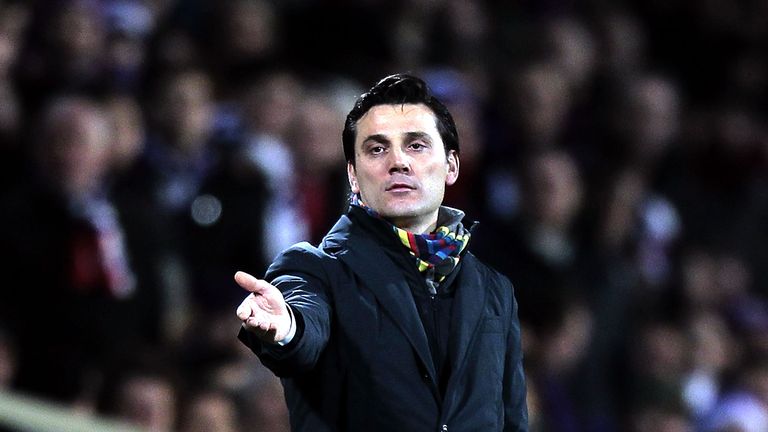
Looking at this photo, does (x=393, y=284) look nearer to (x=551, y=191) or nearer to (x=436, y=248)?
(x=436, y=248)

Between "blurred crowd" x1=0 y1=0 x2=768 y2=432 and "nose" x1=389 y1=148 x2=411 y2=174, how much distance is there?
2.19 meters

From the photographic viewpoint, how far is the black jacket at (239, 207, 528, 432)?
6.81 ft

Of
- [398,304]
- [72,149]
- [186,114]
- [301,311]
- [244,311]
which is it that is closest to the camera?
[244,311]

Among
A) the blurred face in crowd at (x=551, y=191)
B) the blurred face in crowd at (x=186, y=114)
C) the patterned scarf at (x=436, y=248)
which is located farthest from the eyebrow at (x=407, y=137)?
the blurred face in crowd at (x=551, y=191)

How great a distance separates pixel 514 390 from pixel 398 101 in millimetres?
482

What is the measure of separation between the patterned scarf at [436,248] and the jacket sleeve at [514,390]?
158 millimetres

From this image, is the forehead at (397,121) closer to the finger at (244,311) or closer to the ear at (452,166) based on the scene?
the ear at (452,166)

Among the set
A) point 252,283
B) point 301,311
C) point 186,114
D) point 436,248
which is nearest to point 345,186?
point 186,114

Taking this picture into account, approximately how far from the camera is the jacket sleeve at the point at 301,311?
1.99 m

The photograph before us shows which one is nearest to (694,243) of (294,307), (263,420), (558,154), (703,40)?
(558,154)

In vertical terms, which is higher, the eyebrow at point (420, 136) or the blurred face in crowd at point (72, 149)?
the eyebrow at point (420, 136)

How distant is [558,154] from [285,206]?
4.69ft

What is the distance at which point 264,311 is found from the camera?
1931 millimetres

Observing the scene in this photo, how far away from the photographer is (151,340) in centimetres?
445
